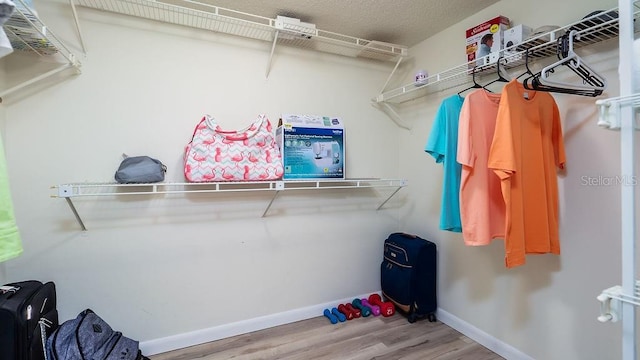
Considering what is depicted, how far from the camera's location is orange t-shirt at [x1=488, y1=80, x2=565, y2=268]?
1.38 m

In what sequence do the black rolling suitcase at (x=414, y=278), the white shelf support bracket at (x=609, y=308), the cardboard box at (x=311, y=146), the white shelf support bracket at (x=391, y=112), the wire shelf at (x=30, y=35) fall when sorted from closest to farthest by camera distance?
the white shelf support bracket at (x=609, y=308) < the wire shelf at (x=30, y=35) < the cardboard box at (x=311, y=146) < the black rolling suitcase at (x=414, y=278) < the white shelf support bracket at (x=391, y=112)

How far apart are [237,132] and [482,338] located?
6.86 feet

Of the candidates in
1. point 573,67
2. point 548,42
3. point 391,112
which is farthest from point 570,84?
point 391,112

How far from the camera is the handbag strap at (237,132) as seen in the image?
1.82 m

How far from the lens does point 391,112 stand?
2541mm

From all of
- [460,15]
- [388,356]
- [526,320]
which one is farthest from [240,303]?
[460,15]

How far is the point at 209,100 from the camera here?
6.39 ft

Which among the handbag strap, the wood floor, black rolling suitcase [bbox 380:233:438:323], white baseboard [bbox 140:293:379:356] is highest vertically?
the handbag strap

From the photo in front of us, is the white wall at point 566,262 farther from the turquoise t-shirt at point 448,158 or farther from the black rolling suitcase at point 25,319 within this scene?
the black rolling suitcase at point 25,319

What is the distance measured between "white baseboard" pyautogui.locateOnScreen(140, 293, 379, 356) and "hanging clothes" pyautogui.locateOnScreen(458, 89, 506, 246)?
1321 mm

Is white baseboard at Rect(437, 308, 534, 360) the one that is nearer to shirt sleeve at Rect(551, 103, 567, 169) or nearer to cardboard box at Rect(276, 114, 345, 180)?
shirt sleeve at Rect(551, 103, 567, 169)

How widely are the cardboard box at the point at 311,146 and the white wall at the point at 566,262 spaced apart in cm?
92

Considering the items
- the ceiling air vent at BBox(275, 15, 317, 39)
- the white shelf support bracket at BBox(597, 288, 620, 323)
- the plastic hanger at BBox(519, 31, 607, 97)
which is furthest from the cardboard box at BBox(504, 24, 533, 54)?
the white shelf support bracket at BBox(597, 288, 620, 323)
